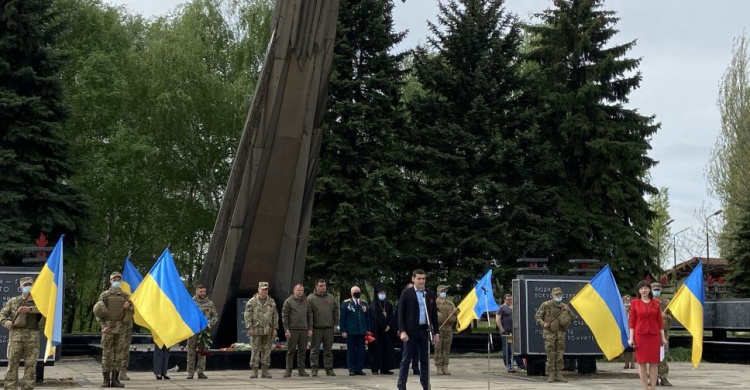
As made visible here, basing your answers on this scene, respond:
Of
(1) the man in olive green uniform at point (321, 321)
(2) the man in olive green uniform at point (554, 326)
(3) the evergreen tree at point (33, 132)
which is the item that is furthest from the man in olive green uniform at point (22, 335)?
(3) the evergreen tree at point (33, 132)

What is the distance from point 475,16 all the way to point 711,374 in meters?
18.3

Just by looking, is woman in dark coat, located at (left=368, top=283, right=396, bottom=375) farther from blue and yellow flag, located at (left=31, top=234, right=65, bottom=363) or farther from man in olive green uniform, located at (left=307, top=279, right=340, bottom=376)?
blue and yellow flag, located at (left=31, top=234, right=65, bottom=363)

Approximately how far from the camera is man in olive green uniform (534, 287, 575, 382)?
55.2ft

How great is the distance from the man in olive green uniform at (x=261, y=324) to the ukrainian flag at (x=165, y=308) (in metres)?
1.74

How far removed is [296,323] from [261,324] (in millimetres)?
743

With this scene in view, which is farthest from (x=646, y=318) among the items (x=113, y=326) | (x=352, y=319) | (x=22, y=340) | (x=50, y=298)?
(x=22, y=340)

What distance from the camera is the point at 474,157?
3291cm

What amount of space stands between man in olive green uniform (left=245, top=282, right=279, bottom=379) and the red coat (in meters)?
6.76

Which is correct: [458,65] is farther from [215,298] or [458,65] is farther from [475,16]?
[215,298]

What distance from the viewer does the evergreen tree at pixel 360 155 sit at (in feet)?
100.0

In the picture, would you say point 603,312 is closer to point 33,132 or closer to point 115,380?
point 115,380

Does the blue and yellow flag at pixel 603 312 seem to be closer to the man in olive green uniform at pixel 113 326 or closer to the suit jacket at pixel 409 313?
the suit jacket at pixel 409 313

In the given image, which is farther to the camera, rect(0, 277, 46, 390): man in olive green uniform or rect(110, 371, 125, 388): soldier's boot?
rect(110, 371, 125, 388): soldier's boot

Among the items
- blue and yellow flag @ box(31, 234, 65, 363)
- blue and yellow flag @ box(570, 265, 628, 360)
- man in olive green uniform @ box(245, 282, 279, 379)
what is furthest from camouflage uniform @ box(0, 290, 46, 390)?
blue and yellow flag @ box(570, 265, 628, 360)
